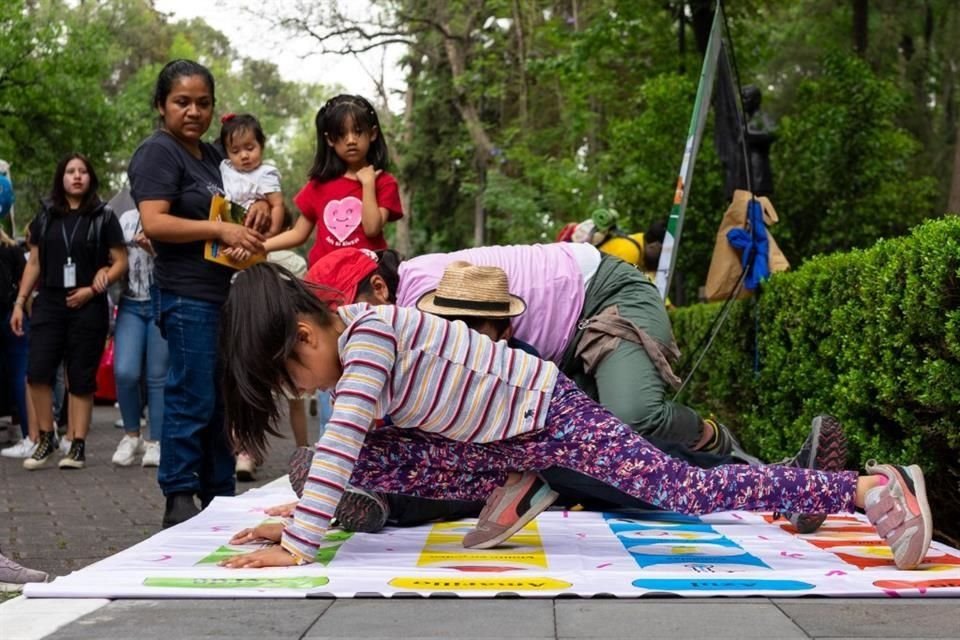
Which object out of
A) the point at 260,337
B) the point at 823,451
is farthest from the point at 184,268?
the point at 823,451

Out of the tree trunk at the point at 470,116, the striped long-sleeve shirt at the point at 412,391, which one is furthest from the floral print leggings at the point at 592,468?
the tree trunk at the point at 470,116

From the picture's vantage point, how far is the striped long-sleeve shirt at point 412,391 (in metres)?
3.97

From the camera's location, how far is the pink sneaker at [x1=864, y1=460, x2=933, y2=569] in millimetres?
3926

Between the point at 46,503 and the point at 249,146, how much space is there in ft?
6.97

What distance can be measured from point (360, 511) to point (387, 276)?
1.01m

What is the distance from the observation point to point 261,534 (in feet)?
14.9

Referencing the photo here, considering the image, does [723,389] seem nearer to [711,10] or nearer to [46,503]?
[46,503]

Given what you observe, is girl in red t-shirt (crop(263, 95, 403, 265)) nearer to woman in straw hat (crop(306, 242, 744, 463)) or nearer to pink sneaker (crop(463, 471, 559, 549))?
woman in straw hat (crop(306, 242, 744, 463))

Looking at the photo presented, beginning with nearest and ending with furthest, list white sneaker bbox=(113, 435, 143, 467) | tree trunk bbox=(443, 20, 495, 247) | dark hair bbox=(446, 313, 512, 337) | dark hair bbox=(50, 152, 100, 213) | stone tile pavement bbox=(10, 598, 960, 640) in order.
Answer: stone tile pavement bbox=(10, 598, 960, 640) → dark hair bbox=(446, 313, 512, 337) → dark hair bbox=(50, 152, 100, 213) → white sneaker bbox=(113, 435, 143, 467) → tree trunk bbox=(443, 20, 495, 247)

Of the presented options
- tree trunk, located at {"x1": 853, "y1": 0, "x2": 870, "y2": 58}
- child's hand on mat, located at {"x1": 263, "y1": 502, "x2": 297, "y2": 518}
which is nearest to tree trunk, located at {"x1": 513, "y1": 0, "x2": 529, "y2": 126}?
tree trunk, located at {"x1": 853, "y1": 0, "x2": 870, "y2": 58}

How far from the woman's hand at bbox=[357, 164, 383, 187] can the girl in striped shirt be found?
219 centimetres

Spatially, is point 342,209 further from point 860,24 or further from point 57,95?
point 57,95

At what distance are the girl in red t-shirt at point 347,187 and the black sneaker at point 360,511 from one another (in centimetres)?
170

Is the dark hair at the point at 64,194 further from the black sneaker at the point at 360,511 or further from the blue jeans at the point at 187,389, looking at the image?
the black sneaker at the point at 360,511
